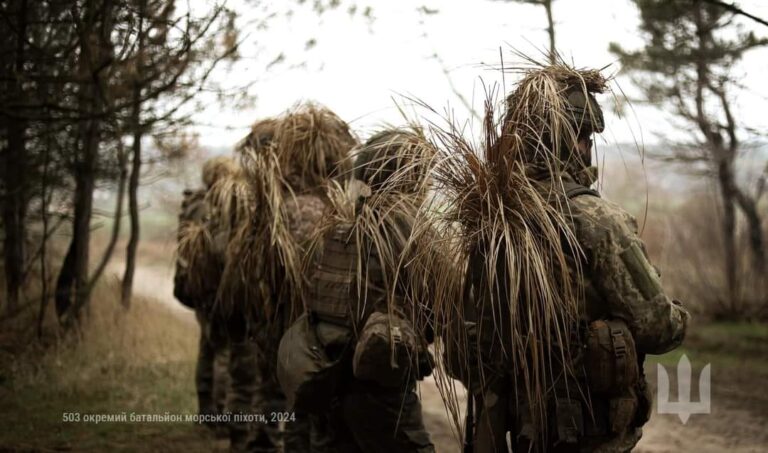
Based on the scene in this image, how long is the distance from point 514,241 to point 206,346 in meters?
3.82

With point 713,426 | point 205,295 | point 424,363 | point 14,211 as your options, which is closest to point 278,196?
point 424,363

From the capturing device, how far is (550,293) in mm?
Answer: 2314

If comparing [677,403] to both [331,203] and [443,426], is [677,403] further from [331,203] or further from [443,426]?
[331,203]

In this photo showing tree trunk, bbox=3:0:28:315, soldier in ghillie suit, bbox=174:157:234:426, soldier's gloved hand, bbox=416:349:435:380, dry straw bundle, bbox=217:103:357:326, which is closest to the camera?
soldier's gloved hand, bbox=416:349:435:380

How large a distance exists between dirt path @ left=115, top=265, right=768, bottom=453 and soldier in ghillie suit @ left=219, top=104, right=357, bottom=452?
4.01 ft

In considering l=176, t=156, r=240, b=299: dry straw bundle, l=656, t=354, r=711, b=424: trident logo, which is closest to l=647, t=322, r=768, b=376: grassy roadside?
l=656, t=354, r=711, b=424: trident logo

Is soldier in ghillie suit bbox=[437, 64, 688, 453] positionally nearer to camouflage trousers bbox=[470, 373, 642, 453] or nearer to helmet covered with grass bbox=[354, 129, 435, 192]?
camouflage trousers bbox=[470, 373, 642, 453]

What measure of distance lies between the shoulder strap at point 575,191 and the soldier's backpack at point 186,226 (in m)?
3.47

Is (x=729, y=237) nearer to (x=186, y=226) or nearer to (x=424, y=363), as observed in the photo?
(x=186, y=226)

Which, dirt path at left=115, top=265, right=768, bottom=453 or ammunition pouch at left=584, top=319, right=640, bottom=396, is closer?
ammunition pouch at left=584, top=319, right=640, bottom=396

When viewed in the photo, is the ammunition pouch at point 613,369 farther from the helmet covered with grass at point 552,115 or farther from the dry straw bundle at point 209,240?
the dry straw bundle at point 209,240

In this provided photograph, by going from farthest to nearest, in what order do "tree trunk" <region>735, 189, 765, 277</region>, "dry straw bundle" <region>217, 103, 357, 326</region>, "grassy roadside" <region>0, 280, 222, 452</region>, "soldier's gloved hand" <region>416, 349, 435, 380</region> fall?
"tree trunk" <region>735, 189, 765, 277</region> → "grassy roadside" <region>0, 280, 222, 452</region> → "dry straw bundle" <region>217, 103, 357, 326</region> → "soldier's gloved hand" <region>416, 349, 435, 380</region>

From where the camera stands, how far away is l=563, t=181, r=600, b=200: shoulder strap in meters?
2.54

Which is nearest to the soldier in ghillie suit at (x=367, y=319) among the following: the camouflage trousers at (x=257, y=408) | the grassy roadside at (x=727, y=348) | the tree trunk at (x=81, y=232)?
the camouflage trousers at (x=257, y=408)
